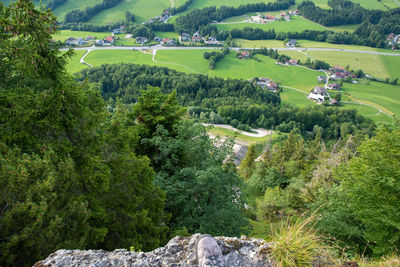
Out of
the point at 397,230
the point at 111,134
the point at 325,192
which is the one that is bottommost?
the point at 325,192

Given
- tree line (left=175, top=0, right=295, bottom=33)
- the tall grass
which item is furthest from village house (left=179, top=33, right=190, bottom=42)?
the tall grass

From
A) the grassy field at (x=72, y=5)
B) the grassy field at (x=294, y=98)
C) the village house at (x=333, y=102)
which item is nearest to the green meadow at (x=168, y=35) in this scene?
the grassy field at (x=72, y=5)

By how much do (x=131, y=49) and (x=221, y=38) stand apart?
2116 inches

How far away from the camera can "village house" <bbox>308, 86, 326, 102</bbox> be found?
9744cm

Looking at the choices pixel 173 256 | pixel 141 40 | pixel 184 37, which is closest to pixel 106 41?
pixel 141 40

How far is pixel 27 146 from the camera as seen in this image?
27.3 feet

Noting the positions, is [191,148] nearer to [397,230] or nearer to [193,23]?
[397,230]

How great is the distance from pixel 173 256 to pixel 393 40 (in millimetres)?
193030

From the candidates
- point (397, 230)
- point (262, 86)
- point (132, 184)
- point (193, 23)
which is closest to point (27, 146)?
point (132, 184)

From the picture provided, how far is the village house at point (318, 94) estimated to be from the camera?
97438 millimetres

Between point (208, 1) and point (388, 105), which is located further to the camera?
point (208, 1)

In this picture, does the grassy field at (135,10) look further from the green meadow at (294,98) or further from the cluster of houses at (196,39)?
the green meadow at (294,98)

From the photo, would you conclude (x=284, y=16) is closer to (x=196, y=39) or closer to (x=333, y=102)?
(x=196, y=39)

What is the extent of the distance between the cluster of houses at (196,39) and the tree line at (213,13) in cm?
548
